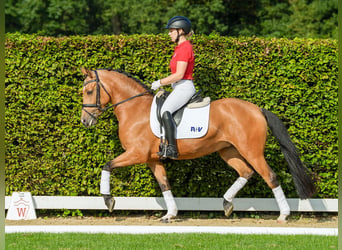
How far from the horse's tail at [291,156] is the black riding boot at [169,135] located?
1411mm

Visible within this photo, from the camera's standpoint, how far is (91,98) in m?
6.95

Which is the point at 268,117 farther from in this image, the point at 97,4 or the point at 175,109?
the point at 97,4

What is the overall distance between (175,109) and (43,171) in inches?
111

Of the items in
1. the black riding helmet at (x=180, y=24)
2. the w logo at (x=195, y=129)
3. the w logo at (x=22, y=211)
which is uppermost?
the black riding helmet at (x=180, y=24)

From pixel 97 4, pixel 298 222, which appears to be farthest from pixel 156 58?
pixel 97 4

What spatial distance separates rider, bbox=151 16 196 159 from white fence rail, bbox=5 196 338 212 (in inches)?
58.8

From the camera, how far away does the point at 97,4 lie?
2242 cm

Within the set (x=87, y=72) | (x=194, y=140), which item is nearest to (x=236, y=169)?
(x=194, y=140)

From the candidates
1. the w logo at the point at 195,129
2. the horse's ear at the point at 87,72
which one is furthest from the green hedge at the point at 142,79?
the w logo at the point at 195,129

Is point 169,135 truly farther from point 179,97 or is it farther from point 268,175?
point 268,175

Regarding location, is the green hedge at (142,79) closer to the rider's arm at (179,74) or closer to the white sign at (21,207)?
the white sign at (21,207)

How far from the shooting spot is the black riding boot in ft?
21.6

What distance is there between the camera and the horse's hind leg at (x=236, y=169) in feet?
23.4

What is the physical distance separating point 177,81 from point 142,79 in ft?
4.61
